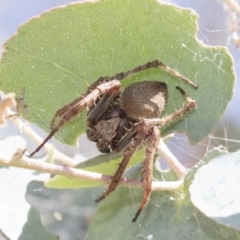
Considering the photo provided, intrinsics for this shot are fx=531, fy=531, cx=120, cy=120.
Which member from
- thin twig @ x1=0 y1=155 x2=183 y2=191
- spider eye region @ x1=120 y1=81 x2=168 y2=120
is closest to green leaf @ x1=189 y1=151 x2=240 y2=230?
thin twig @ x1=0 y1=155 x2=183 y2=191

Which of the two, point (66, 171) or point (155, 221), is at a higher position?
point (66, 171)

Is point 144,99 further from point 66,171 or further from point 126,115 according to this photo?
point 66,171

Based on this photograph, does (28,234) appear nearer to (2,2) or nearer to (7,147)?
(7,147)

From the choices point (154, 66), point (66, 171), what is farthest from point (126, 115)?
point (66, 171)

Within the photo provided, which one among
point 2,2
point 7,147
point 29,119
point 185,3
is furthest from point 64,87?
point 2,2

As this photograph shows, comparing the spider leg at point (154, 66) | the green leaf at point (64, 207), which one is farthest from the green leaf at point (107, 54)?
the green leaf at point (64, 207)

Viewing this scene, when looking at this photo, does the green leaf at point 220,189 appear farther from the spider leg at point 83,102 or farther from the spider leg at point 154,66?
the spider leg at point 83,102

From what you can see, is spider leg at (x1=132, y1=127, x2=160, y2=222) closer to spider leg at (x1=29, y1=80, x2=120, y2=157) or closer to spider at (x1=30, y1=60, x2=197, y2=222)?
spider at (x1=30, y1=60, x2=197, y2=222)
